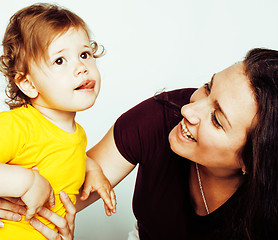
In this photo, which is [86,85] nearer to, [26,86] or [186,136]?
[26,86]

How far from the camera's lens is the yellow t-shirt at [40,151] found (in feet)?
3.85

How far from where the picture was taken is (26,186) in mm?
1146

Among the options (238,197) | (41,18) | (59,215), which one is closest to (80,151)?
(59,215)

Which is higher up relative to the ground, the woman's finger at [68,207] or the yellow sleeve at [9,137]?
the yellow sleeve at [9,137]

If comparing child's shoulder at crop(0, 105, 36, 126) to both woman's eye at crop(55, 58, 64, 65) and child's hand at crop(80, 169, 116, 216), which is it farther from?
child's hand at crop(80, 169, 116, 216)

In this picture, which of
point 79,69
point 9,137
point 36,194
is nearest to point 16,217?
point 36,194

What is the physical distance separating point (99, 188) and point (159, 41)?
1347mm

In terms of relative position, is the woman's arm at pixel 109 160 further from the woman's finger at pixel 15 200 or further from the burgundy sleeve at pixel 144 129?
the woman's finger at pixel 15 200

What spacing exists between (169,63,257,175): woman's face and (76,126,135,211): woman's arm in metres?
0.32

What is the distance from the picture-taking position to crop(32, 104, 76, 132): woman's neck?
1326mm

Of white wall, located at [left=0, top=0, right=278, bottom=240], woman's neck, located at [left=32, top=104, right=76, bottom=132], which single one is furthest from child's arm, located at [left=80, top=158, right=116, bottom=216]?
white wall, located at [left=0, top=0, right=278, bottom=240]

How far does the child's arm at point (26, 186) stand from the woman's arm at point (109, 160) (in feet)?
1.37

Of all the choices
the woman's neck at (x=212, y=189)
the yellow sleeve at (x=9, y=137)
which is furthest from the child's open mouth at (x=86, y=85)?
the woman's neck at (x=212, y=189)

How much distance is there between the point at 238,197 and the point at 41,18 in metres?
0.92
